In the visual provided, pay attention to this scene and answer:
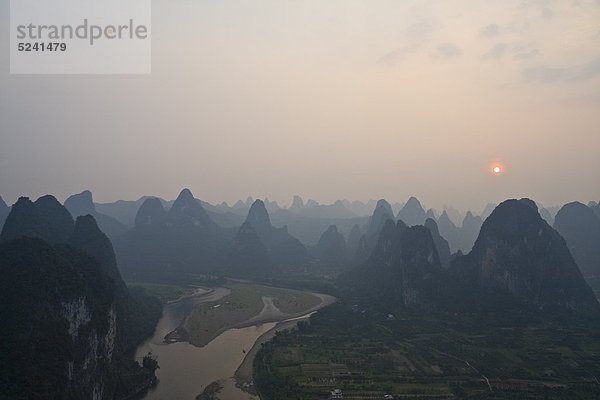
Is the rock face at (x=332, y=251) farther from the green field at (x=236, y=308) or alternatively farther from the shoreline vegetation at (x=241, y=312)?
the green field at (x=236, y=308)

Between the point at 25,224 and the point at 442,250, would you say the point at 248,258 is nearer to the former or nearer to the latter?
the point at 442,250

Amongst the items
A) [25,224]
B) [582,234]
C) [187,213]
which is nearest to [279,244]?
[187,213]

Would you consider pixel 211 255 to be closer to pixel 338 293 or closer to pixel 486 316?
pixel 338 293

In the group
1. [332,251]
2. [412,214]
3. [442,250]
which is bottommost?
[332,251]

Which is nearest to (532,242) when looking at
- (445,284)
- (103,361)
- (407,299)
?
(445,284)

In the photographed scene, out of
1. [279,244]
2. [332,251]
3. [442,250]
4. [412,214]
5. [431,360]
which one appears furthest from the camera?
[412,214]

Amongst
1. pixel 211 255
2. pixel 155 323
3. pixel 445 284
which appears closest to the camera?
pixel 155 323
